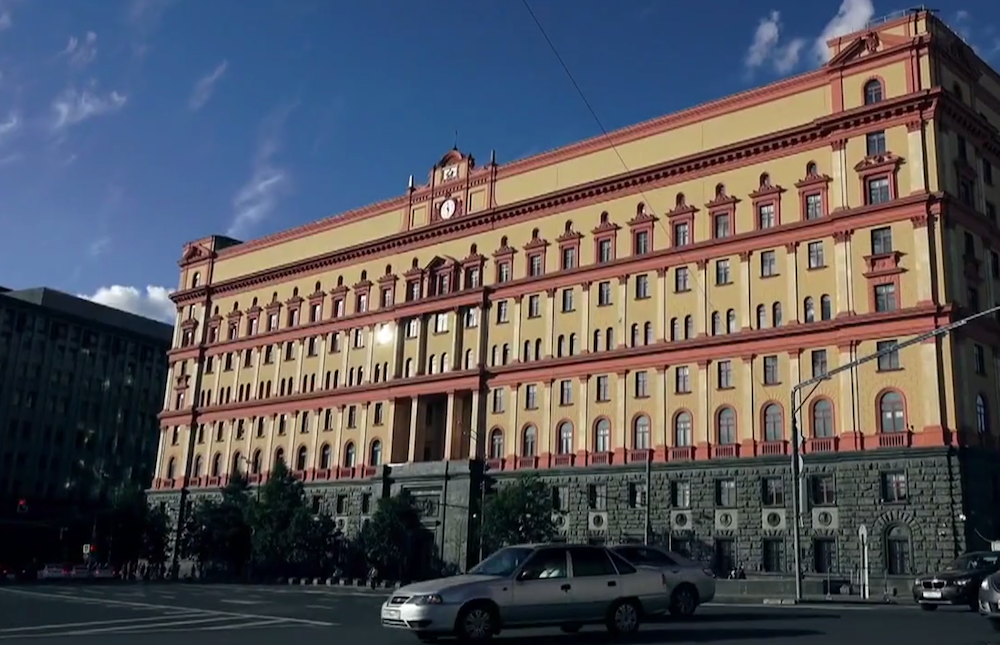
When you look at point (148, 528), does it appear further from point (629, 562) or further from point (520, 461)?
point (629, 562)

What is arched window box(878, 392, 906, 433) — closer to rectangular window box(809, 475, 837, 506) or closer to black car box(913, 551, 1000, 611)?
rectangular window box(809, 475, 837, 506)

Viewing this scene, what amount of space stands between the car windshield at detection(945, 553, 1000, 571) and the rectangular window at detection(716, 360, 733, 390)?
86.3ft

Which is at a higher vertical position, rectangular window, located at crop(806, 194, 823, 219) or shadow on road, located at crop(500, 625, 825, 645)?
rectangular window, located at crop(806, 194, 823, 219)

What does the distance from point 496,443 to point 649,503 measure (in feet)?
50.0

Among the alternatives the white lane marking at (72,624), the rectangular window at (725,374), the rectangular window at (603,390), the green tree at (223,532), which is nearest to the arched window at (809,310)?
the rectangular window at (725,374)

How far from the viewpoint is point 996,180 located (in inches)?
2133

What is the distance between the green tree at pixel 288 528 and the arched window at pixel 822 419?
113 feet

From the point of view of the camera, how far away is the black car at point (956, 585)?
25734 millimetres

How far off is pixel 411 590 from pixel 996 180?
49243 mm

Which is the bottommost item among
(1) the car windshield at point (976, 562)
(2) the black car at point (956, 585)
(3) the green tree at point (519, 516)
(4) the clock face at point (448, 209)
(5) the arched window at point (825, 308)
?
(2) the black car at point (956, 585)

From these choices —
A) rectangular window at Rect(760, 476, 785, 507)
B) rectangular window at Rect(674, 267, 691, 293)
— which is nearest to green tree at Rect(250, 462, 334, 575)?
rectangular window at Rect(674, 267, 691, 293)

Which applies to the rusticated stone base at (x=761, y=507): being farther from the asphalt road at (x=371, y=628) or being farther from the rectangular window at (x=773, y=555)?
the asphalt road at (x=371, y=628)

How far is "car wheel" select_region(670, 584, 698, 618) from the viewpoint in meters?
21.0

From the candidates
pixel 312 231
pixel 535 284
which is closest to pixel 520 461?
pixel 535 284
